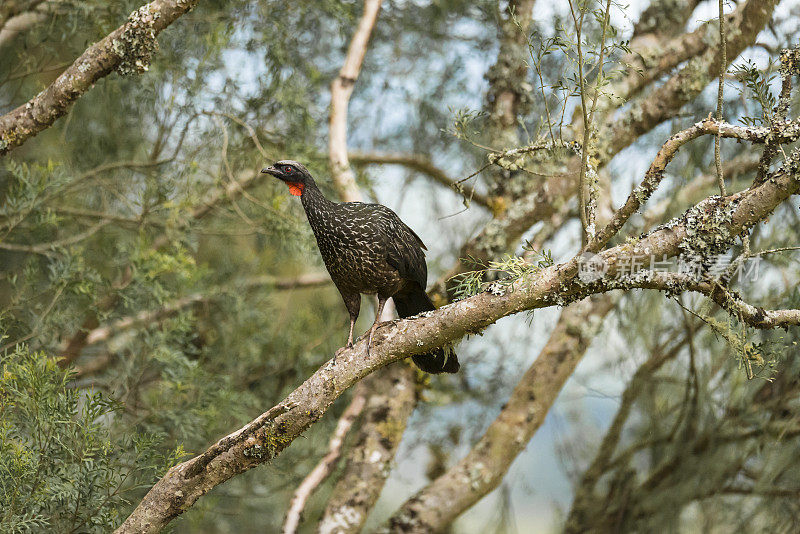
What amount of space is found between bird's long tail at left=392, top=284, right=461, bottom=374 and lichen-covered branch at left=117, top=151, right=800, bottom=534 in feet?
1.08

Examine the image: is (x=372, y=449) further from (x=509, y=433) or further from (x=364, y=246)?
(x=364, y=246)

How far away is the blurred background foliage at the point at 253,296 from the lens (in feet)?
10.9

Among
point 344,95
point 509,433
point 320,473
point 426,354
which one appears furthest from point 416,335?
point 344,95

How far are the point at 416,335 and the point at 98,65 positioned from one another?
1548 millimetres

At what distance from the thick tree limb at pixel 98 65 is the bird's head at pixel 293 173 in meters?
Result: 0.60

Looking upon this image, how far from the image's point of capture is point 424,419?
5082mm

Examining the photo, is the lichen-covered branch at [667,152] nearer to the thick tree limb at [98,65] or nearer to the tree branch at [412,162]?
the thick tree limb at [98,65]

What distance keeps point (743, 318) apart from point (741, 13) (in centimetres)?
220

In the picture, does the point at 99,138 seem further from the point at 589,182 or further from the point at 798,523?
the point at 798,523

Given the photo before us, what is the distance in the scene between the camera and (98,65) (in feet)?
9.16

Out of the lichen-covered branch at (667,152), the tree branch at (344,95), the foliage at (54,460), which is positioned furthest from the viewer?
the tree branch at (344,95)

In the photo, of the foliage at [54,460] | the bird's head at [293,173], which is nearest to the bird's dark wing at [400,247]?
the bird's head at [293,173]

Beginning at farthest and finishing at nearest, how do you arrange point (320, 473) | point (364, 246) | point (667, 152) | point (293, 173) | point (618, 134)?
point (618, 134) < point (320, 473) < point (293, 173) < point (364, 246) < point (667, 152)

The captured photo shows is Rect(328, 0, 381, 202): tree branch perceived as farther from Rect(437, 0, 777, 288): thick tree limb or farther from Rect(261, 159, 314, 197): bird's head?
Rect(261, 159, 314, 197): bird's head
